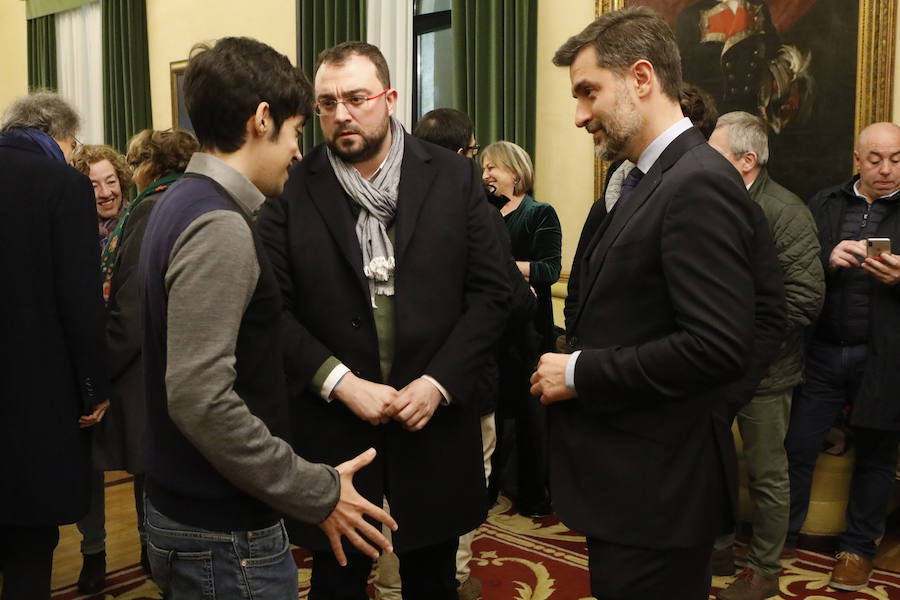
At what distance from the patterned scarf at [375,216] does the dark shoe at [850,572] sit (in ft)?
7.39

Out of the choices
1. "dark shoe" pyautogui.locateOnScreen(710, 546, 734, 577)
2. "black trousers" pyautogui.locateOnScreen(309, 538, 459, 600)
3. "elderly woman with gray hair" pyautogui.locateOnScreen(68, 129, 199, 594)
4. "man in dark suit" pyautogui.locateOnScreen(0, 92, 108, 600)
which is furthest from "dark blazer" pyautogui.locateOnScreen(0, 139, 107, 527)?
"dark shoe" pyautogui.locateOnScreen(710, 546, 734, 577)

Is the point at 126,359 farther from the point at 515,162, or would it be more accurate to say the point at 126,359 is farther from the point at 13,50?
the point at 13,50

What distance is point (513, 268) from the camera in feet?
9.01

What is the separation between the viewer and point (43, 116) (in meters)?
2.46

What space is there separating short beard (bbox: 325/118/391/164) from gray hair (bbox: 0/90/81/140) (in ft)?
3.05

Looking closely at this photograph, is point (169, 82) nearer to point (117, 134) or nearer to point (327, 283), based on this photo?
point (117, 134)

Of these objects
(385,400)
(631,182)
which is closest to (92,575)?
(385,400)

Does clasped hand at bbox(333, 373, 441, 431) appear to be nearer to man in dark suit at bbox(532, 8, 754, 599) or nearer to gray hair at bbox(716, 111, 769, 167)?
man in dark suit at bbox(532, 8, 754, 599)

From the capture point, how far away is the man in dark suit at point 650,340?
152 centimetres

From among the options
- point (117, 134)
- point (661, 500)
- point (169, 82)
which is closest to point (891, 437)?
point (661, 500)

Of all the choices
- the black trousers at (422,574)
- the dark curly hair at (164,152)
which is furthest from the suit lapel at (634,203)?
the dark curly hair at (164,152)

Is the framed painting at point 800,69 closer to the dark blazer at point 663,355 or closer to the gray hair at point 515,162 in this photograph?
the gray hair at point 515,162

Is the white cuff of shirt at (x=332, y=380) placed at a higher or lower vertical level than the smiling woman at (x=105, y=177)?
lower

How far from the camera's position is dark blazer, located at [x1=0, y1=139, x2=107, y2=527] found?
2246 mm
